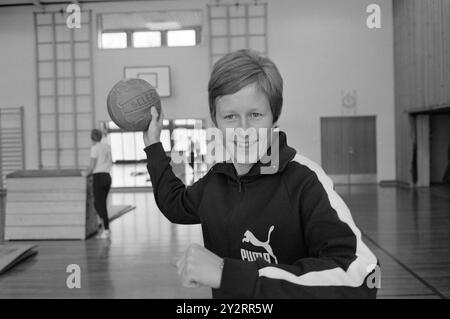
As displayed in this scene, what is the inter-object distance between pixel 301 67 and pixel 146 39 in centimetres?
441

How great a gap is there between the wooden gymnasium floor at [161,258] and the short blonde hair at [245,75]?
293 centimetres

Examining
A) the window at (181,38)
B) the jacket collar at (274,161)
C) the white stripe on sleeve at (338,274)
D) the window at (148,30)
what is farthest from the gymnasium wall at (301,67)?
the white stripe on sleeve at (338,274)

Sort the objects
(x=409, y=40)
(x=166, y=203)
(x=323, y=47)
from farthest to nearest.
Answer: (x=323, y=47), (x=409, y=40), (x=166, y=203)

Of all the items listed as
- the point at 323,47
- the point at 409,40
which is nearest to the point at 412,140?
the point at 409,40

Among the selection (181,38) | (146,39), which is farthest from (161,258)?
(146,39)

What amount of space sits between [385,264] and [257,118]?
395cm

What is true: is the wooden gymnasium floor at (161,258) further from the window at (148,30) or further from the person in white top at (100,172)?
the window at (148,30)

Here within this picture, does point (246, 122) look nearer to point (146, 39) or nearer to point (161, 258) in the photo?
point (161, 258)

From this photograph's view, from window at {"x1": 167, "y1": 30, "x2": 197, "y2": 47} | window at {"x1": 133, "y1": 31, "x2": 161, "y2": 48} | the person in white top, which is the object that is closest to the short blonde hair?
the person in white top

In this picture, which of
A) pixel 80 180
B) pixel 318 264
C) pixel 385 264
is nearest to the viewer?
pixel 318 264

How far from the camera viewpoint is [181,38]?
42.2 ft

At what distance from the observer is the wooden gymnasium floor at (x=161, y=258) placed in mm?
3824
